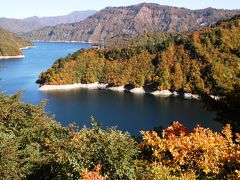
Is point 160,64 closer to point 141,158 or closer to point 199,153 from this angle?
point 141,158

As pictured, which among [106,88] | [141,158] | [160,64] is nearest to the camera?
[141,158]

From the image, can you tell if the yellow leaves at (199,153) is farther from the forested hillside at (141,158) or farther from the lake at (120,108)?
the lake at (120,108)

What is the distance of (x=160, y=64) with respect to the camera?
178 meters

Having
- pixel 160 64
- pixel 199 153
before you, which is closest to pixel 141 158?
pixel 199 153

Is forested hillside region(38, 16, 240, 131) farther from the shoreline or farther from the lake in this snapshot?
the lake

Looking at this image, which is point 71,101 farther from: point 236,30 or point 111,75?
point 236,30

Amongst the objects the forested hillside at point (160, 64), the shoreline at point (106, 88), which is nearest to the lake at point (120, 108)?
the shoreline at point (106, 88)

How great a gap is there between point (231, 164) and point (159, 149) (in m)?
3.67

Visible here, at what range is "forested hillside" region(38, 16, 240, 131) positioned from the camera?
164000mm

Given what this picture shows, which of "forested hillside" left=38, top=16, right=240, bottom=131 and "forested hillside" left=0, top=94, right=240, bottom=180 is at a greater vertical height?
"forested hillside" left=0, top=94, right=240, bottom=180

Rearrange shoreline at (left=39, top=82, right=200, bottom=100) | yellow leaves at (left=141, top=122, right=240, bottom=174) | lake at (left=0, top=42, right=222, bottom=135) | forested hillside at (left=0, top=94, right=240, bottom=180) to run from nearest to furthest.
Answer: forested hillside at (left=0, top=94, right=240, bottom=180) < yellow leaves at (left=141, top=122, right=240, bottom=174) < lake at (left=0, top=42, right=222, bottom=135) < shoreline at (left=39, top=82, right=200, bottom=100)

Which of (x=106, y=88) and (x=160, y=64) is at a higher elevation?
(x=160, y=64)

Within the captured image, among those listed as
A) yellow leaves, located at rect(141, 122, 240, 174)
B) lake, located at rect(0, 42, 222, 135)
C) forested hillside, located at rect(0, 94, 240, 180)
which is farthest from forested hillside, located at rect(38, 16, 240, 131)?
yellow leaves, located at rect(141, 122, 240, 174)

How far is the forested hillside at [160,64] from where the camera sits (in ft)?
538
